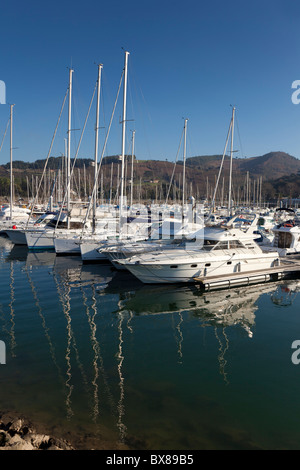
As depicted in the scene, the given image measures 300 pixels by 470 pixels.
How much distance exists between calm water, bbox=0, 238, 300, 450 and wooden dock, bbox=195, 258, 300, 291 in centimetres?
82

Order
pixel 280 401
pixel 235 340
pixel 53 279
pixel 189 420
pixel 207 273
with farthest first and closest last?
pixel 53 279 < pixel 207 273 < pixel 235 340 < pixel 280 401 < pixel 189 420

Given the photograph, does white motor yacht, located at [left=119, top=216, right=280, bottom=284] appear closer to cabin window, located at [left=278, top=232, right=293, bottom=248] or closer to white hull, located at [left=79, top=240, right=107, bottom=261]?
cabin window, located at [left=278, top=232, right=293, bottom=248]

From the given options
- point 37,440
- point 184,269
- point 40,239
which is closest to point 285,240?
point 184,269

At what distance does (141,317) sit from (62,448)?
317 inches

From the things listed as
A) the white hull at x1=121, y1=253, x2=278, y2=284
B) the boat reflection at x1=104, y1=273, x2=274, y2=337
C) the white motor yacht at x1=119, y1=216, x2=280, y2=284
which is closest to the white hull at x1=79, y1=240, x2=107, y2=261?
the boat reflection at x1=104, y1=273, x2=274, y2=337

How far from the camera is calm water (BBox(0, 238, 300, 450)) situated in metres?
7.06

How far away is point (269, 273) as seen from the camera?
20.2m

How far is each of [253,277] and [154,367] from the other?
11.9 meters

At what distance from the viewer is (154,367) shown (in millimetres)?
9727

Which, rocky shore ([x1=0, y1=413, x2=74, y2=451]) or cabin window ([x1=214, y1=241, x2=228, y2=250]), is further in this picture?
cabin window ([x1=214, y1=241, x2=228, y2=250])

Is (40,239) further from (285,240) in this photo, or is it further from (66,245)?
(285,240)

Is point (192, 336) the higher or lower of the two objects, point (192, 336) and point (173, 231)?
the lower

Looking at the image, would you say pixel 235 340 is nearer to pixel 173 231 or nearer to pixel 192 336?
pixel 192 336
